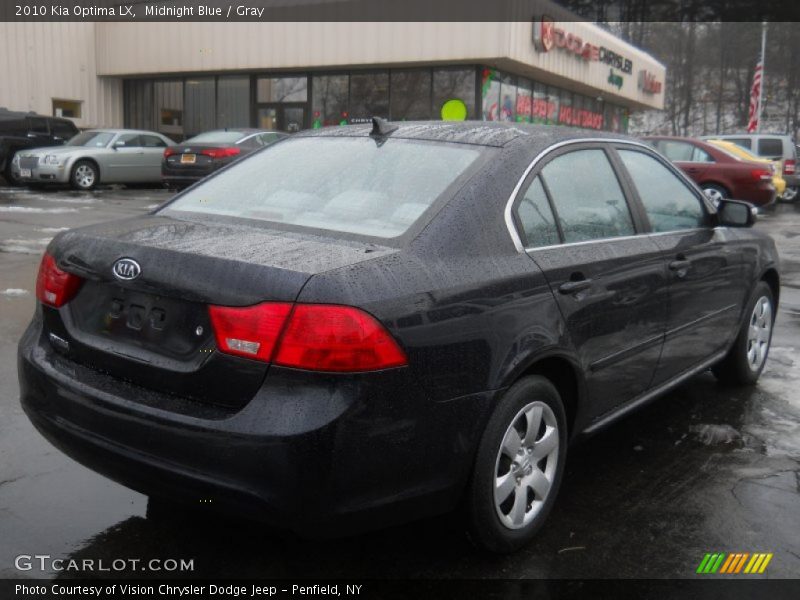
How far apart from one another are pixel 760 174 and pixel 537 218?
1431cm

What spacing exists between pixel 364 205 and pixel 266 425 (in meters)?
1.06

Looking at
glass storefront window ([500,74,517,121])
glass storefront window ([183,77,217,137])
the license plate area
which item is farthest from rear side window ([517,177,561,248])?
glass storefront window ([183,77,217,137])

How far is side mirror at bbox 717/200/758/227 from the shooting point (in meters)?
4.59

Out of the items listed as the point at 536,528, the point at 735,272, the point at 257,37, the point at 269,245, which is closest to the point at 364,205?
the point at 269,245

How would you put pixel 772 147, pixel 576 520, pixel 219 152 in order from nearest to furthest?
pixel 576 520, pixel 219 152, pixel 772 147

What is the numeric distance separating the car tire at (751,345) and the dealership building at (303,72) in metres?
17.2

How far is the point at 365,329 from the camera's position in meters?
2.46

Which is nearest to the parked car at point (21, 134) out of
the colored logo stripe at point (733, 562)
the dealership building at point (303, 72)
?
the dealership building at point (303, 72)

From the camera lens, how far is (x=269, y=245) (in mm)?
2771

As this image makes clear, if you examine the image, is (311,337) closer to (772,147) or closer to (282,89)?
(772,147)

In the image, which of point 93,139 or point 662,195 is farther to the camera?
point 93,139

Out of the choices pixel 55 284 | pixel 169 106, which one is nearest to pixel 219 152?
pixel 169 106

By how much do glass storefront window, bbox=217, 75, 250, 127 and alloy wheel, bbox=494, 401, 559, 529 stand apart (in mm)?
25217

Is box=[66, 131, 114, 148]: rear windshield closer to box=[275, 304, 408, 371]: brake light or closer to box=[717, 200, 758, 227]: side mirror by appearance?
box=[717, 200, 758, 227]: side mirror
